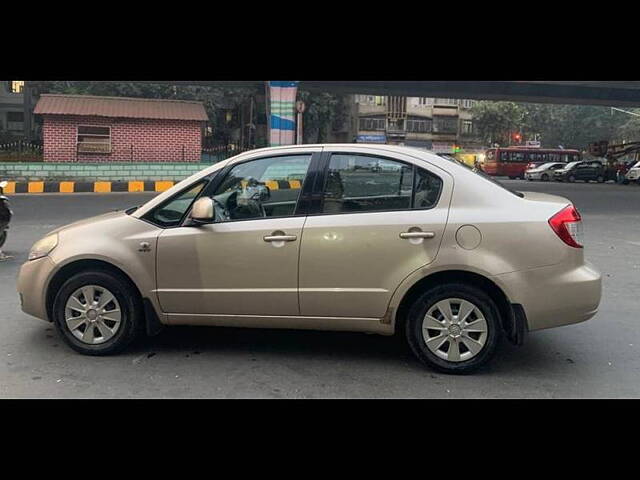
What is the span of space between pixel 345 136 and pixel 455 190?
173 feet

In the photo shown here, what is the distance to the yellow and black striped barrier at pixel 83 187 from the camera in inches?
760

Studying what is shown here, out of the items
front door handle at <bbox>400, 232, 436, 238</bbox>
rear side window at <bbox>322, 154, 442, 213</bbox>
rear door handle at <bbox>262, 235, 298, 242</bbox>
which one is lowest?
rear door handle at <bbox>262, 235, 298, 242</bbox>

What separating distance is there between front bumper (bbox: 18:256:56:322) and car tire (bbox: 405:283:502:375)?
2755mm

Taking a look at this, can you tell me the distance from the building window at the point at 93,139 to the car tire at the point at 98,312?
19.9m

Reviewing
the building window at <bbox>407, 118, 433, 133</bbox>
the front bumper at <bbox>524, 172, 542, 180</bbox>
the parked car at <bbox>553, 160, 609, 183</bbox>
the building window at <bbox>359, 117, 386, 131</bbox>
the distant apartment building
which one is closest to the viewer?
the parked car at <bbox>553, 160, 609, 183</bbox>

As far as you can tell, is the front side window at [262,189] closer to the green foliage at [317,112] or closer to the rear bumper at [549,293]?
the rear bumper at [549,293]

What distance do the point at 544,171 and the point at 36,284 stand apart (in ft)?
132

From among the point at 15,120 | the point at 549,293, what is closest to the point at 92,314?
the point at 549,293

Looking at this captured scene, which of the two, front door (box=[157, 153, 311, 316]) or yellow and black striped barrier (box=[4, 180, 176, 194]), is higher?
yellow and black striped barrier (box=[4, 180, 176, 194])

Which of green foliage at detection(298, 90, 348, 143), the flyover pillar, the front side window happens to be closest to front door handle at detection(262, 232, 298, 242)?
the front side window

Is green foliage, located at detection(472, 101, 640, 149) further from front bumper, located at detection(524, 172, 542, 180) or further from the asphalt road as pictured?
the asphalt road

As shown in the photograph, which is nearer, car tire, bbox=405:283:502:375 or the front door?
car tire, bbox=405:283:502:375

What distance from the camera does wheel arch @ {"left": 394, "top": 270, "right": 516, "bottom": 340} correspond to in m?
4.16

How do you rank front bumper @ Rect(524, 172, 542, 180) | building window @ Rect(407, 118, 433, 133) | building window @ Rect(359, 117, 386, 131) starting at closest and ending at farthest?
front bumper @ Rect(524, 172, 542, 180)
building window @ Rect(359, 117, 386, 131)
building window @ Rect(407, 118, 433, 133)
